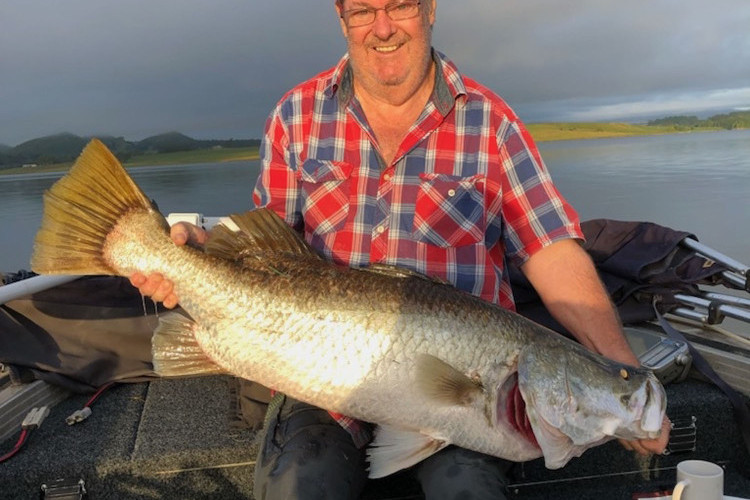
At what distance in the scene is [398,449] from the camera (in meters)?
2.17

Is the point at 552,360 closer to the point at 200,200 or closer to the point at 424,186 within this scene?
the point at 424,186

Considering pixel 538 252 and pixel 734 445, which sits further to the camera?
pixel 734 445

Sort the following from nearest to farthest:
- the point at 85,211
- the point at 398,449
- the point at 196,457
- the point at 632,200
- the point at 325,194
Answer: the point at 398,449
the point at 85,211
the point at 196,457
the point at 325,194
the point at 632,200

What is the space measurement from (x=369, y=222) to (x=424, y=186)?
0.28m

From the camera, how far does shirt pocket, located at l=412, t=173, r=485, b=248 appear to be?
2.63 meters

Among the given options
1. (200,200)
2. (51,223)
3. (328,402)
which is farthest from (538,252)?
(200,200)

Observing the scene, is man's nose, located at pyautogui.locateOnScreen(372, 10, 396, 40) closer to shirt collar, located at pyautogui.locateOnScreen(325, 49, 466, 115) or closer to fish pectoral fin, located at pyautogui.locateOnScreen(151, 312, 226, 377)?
shirt collar, located at pyautogui.locateOnScreen(325, 49, 466, 115)

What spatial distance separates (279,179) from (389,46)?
2.58 feet

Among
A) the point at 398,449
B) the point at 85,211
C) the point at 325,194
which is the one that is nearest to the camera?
the point at 398,449

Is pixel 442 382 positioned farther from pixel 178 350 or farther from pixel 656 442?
pixel 178 350

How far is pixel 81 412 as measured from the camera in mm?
2938

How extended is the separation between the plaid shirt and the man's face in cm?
16

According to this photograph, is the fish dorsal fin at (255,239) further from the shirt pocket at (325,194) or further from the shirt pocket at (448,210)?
the shirt pocket at (448,210)

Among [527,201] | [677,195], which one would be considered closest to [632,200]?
[677,195]
